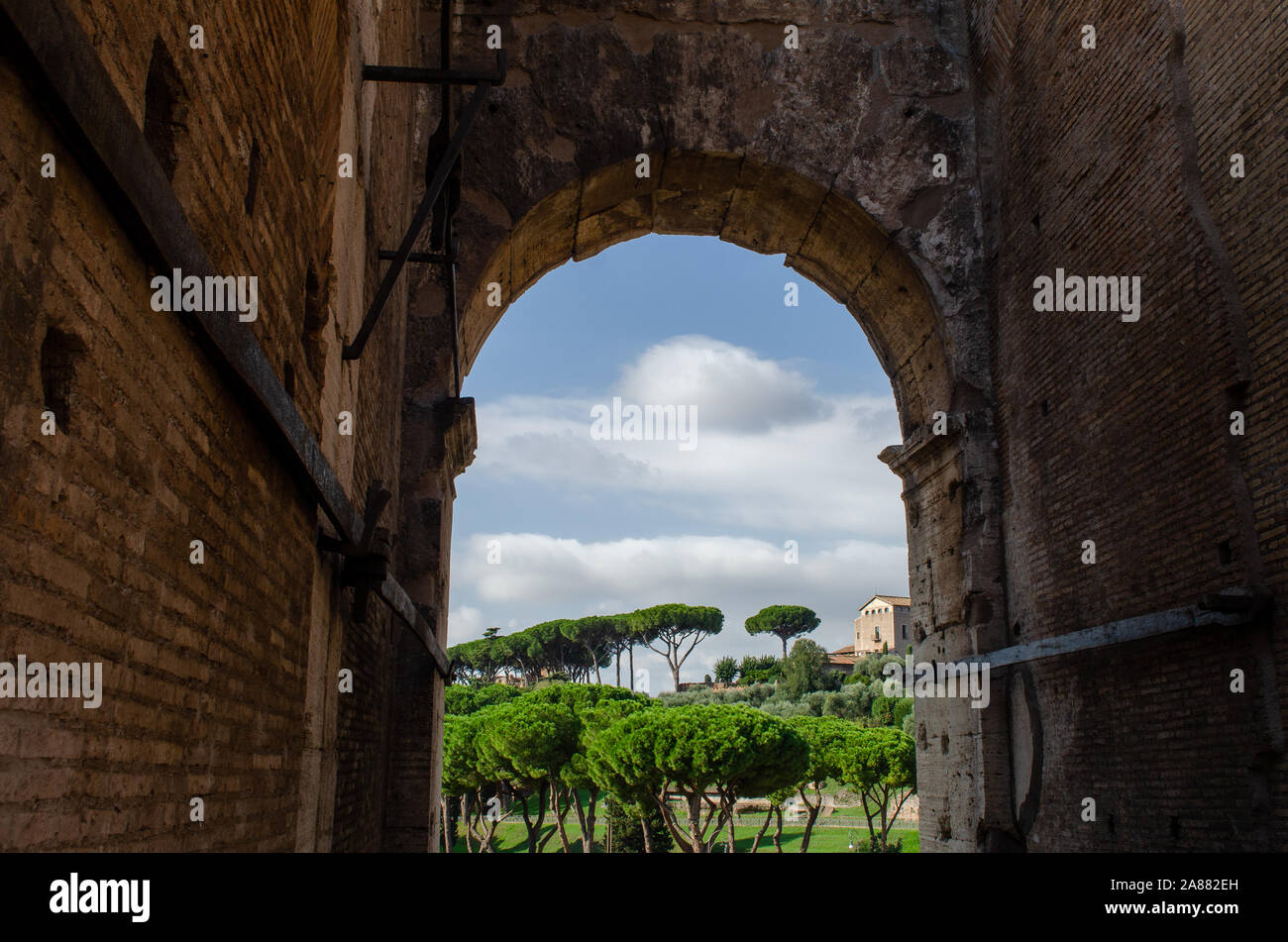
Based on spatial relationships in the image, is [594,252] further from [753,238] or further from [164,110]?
[164,110]

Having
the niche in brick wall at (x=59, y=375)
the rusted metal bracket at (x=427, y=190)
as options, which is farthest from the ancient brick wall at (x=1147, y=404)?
the niche in brick wall at (x=59, y=375)

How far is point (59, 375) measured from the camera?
183 cm

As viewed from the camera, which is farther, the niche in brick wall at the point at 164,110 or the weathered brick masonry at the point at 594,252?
the niche in brick wall at the point at 164,110

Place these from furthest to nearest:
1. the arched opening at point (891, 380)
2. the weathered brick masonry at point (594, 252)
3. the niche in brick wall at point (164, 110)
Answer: the arched opening at point (891, 380) < the niche in brick wall at point (164, 110) < the weathered brick masonry at point (594, 252)

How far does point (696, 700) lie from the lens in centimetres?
4578

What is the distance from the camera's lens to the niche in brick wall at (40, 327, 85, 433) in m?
1.81

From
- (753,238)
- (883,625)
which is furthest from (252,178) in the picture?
(883,625)

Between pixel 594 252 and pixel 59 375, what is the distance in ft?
26.7

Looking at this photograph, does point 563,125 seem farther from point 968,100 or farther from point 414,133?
point 968,100

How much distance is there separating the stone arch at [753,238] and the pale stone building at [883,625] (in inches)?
2321

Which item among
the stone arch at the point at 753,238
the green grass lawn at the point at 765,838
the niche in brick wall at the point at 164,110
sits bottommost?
the green grass lawn at the point at 765,838

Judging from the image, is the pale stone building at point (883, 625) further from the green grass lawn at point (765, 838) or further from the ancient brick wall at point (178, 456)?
the ancient brick wall at point (178, 456)

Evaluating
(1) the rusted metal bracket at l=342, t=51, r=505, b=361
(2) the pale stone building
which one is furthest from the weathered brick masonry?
(2) the pale stone building

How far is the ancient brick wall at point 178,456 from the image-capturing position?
1.70 meters
